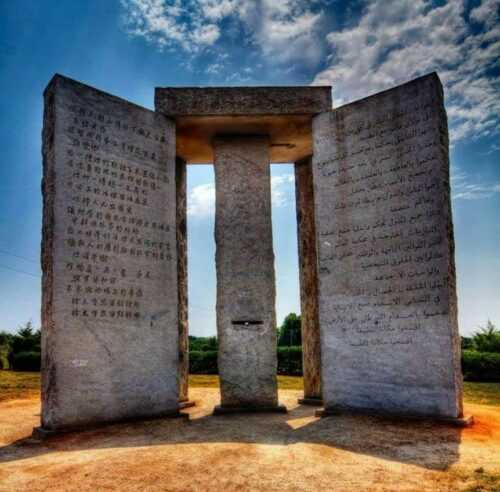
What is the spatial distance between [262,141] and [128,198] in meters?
3.04

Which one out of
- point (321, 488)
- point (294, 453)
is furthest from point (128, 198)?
point (321, 488)

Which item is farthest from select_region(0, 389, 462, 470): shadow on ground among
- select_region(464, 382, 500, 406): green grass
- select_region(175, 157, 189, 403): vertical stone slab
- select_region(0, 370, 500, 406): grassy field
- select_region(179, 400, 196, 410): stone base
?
select_region(0, 370, 500, 406): grassy field

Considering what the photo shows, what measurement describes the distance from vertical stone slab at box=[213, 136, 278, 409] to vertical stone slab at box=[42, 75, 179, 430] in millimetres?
1054

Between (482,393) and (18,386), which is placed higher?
(18,386)

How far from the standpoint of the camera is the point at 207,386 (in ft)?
42.9

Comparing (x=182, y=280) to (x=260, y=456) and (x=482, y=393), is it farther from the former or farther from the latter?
(x=482, y=393)

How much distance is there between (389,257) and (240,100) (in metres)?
3.95

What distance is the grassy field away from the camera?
1020 cm

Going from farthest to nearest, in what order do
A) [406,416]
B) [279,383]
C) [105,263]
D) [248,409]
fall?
[279,383], [248,409], [105,263], [406,416]

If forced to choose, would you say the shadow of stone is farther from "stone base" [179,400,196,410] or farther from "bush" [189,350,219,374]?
"bush" [189,350,219,374]

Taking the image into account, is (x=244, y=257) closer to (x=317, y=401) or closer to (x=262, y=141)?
(x=262, y=141)

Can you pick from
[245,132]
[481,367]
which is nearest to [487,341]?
[481,367]

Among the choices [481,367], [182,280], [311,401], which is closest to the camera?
[311,401]

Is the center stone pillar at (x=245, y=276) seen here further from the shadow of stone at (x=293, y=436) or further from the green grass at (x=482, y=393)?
the green grass at (x=482, y=393)
